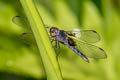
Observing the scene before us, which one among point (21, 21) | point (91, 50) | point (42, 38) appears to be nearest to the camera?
point (42, 38)

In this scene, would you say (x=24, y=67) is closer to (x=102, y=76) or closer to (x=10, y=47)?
(x=10, y=47)

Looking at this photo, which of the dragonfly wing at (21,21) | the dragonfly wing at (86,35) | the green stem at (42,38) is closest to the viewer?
the green stem at (42,38)

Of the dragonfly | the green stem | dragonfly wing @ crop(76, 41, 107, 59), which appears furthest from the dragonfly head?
the green stem

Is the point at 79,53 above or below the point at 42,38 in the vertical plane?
below

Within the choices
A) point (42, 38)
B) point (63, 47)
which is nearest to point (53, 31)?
point (63, 47)

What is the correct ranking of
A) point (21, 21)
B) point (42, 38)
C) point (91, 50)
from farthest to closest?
point (91, 50) < point (21, 21) < point (42, 38)

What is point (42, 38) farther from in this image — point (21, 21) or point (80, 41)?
point (80, 41)

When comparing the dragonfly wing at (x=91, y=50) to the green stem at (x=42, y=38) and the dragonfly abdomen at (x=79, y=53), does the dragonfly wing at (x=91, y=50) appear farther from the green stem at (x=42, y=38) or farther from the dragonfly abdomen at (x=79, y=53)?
the green stem at (x=42, y=38)

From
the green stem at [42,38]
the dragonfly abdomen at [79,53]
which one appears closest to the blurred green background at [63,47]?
the dragonfly abdomen at [79,53]

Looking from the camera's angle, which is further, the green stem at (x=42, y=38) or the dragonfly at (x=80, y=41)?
the dragonfly at (x=80, y=41)
